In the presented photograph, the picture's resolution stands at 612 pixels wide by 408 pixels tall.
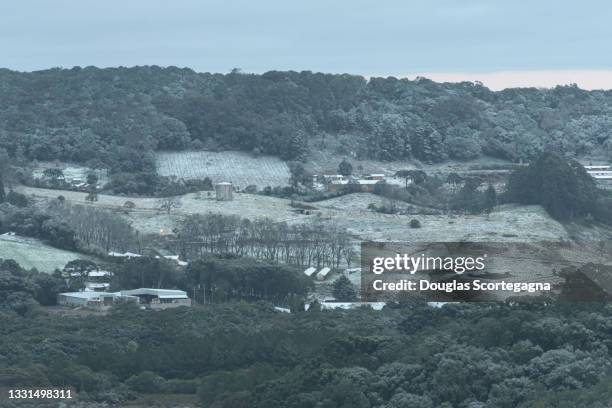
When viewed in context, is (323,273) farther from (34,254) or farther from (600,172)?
(600,172)

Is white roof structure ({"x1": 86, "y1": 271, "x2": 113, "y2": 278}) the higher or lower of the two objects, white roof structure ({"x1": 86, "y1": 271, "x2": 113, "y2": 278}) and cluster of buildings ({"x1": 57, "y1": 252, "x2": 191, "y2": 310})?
the higher

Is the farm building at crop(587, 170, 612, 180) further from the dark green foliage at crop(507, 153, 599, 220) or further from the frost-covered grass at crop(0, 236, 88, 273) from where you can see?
the frost-covered grass at crop(0, 236, 88, 273)

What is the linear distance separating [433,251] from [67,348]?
604 inches

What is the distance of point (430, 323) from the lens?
2121 inches

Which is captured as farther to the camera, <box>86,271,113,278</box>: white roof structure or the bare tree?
the bare tree

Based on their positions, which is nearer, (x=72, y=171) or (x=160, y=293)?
(x=160, y=293)

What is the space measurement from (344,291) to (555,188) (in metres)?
15.1

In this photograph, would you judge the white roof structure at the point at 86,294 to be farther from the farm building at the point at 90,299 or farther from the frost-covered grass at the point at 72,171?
the frost-covered grass at the point at 72,171

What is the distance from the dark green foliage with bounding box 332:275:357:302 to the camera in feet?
208

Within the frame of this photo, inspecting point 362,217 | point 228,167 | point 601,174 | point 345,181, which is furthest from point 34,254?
point 601,174

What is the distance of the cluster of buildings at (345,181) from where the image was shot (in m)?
87.1

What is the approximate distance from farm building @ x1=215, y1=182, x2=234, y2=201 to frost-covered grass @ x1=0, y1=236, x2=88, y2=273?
11686 mm

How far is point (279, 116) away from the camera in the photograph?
105562 mm

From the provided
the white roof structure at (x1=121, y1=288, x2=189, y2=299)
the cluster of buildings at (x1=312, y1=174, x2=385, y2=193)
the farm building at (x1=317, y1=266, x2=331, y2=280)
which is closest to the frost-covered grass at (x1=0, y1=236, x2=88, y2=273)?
the white roof structure at (x1=121, y1=288, x2=189, y2=299)
